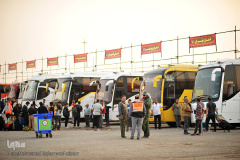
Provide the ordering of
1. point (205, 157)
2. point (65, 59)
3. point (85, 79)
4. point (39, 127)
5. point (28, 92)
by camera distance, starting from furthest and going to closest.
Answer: point (65, 59) → point (28, 92) → point (85, 79) → point (39, 127) → point (205, 157)

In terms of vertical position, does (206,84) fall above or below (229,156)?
above

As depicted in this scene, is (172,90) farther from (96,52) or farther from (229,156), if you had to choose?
(96,52)

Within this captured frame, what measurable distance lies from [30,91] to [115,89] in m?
11.1

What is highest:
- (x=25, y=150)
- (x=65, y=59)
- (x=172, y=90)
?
(x=65, y=59)

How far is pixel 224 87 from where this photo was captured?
866 inches

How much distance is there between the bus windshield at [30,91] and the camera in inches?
1487

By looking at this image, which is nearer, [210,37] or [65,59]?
[210,37]

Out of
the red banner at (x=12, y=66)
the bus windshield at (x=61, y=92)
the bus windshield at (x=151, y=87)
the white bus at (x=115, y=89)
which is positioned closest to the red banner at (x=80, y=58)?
the bus windshield at (x=61, y=92)

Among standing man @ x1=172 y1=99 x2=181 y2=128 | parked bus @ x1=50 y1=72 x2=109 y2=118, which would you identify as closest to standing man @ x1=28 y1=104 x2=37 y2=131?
standing man @ x1=172 y1=99 x2=181 y2=128

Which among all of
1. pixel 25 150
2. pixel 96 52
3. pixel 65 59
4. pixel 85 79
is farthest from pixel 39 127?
pixel 65 59

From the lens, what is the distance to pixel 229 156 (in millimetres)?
11305

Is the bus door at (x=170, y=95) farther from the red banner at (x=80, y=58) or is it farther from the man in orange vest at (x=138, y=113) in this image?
the red banner at (x=80, y=58)

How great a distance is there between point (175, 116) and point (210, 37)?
11591mm

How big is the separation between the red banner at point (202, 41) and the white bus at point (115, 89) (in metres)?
6.95
